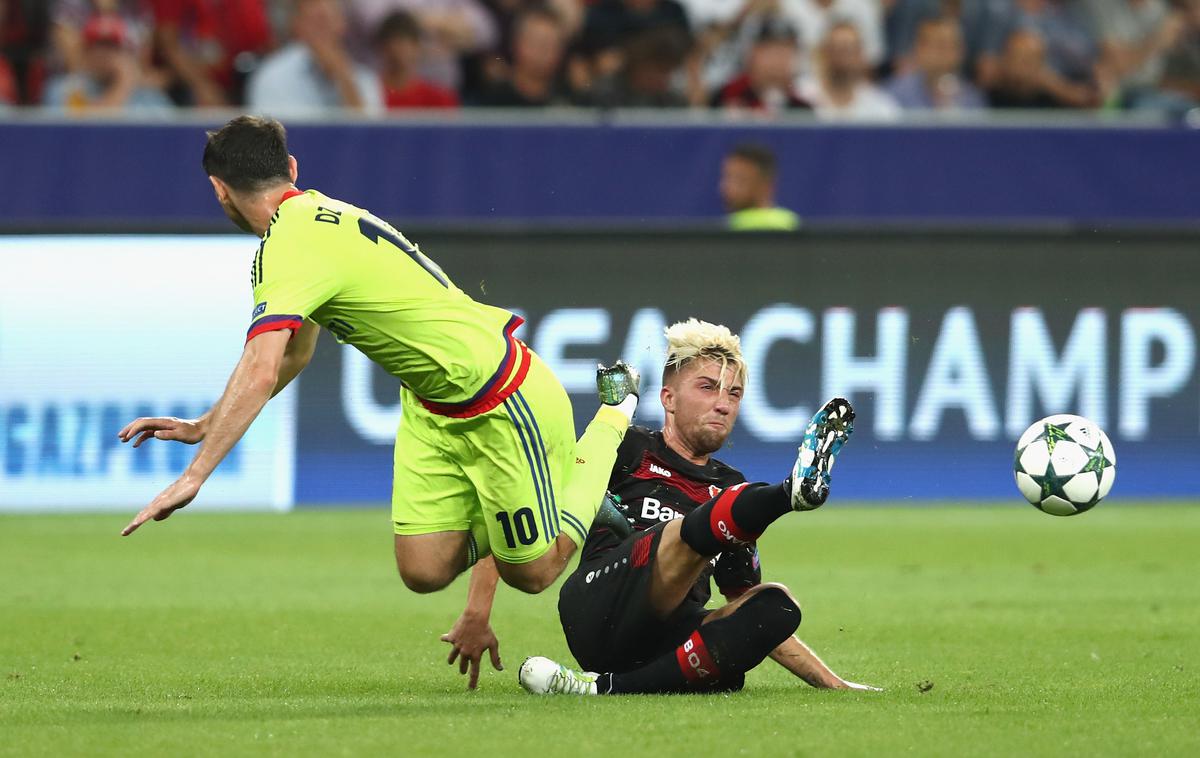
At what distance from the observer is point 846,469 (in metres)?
13.1

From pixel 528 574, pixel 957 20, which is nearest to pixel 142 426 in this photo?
pixel 528 574

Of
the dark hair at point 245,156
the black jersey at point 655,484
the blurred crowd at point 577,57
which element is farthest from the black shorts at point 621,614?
the blurred crowd at point 577,57

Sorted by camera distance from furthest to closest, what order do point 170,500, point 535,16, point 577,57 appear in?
point 577,57, point 535,16, point 170,500

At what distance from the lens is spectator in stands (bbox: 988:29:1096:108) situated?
1603 centimetres

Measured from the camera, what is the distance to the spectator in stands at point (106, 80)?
13984mm

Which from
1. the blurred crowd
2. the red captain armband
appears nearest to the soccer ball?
the red captain armband

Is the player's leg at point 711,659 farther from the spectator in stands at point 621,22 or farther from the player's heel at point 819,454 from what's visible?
the spectator in stands at point 621,22

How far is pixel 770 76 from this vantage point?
583 inches

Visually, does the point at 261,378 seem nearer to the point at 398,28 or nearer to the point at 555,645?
the point at 555,645

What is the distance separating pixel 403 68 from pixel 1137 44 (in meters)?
6.61

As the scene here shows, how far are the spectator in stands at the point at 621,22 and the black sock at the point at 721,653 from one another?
30.5ft

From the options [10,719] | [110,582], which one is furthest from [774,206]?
[10,719]

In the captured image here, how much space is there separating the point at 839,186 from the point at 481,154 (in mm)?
2602

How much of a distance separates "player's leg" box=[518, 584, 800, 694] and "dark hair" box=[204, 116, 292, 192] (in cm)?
182
